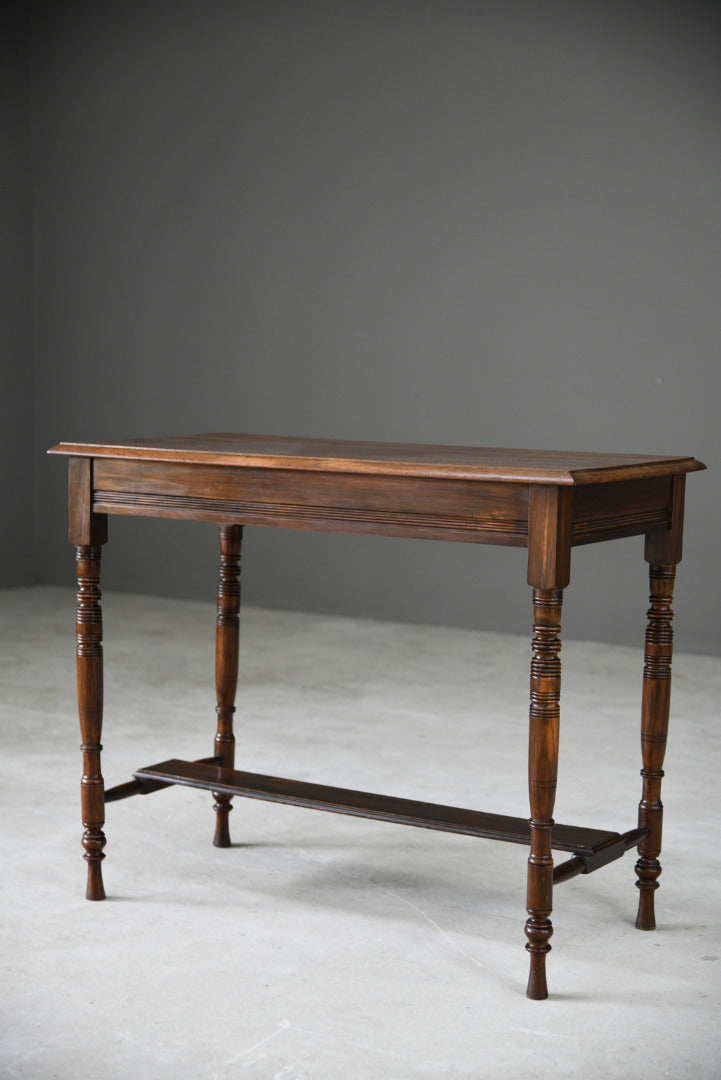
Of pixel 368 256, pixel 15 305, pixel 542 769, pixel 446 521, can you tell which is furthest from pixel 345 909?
pixel 15 305

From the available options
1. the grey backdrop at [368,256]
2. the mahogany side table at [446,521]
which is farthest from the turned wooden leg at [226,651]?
the grey backdrop at [368,256]

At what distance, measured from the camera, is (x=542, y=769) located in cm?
267

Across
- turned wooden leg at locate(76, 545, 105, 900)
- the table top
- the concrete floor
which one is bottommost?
the concrete floor

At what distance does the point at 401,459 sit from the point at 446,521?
0.60 feet

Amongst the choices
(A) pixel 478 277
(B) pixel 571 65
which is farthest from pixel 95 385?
(B) pixel 571 65

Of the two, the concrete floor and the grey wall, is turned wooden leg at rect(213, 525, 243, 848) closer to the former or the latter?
the concrete floor

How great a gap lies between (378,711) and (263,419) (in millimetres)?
2794

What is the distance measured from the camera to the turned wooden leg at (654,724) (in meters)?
3.00

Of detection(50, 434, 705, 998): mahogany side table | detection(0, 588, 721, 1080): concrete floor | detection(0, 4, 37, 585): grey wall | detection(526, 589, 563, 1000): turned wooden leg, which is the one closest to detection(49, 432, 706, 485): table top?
detection(50, 434, 705, 998): mahogany side table

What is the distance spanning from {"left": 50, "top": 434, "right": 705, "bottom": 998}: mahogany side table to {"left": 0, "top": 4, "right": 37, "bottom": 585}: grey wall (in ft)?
16.6

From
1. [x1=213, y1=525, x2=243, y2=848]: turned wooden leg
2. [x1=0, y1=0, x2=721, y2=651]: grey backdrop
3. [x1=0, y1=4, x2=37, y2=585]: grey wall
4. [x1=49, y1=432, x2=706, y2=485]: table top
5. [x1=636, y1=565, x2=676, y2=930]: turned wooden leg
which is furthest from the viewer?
[x1=0, y1=4, x2=37, y2=585]: grey wall

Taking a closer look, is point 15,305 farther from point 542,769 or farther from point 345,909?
point 542,769

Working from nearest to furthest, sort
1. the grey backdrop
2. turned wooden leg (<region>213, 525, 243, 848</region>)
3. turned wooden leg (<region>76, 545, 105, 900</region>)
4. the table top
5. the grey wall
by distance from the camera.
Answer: the table top → turned wooden leg (<region>76, 545, 105, 900</region>) → turned wooden leg (<region>213, 525, 243, 848</region>) → the grey backdrop → the grey wall

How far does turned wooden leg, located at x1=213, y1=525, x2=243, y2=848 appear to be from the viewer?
3.52 metres
